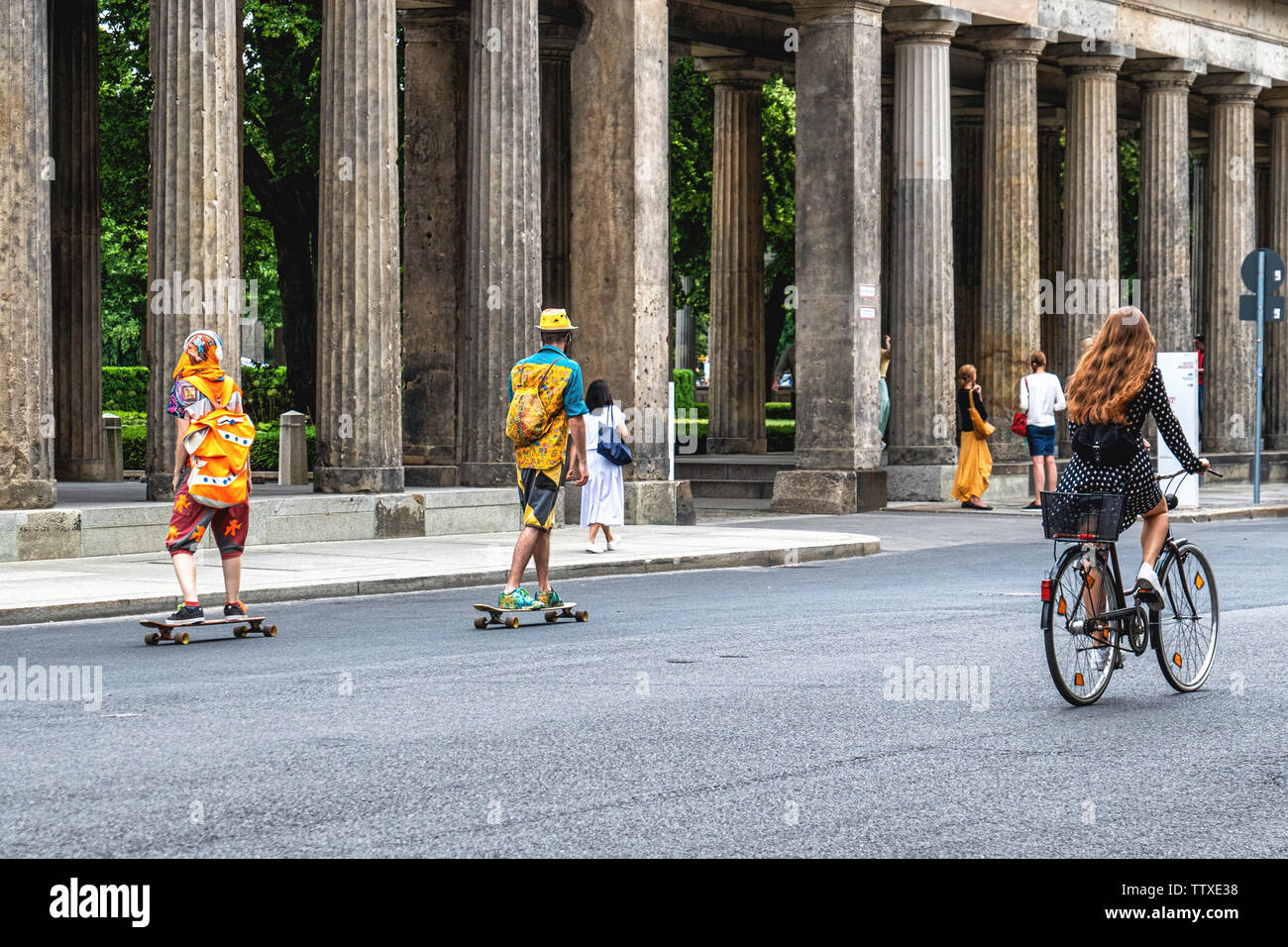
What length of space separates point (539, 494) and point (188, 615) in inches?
97.8

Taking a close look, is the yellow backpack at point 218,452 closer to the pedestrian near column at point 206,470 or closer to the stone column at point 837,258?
the pedestrian near column at point 206,470

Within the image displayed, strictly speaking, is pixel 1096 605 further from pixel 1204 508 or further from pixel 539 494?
pixel 1204 508

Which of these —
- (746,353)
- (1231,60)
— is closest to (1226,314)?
(1231,60)

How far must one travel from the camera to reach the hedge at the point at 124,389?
47.4 m

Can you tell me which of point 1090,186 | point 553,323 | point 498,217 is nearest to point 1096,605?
point 553,323

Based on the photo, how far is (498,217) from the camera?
74.5ft

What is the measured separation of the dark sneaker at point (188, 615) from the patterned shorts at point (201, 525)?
0.35 m

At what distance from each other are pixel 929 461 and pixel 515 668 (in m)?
18.7

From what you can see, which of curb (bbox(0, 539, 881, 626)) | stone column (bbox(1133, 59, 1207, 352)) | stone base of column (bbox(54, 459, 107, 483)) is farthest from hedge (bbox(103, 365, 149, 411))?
curb (bbox(0, 539, 881, 626))

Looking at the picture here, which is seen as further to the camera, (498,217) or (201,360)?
(498,217)

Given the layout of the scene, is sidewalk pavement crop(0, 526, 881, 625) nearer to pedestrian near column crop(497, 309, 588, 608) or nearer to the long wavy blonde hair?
pedestrian near column crop(497, 309, 588, 608)

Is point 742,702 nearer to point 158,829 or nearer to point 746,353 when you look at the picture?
point 158,829

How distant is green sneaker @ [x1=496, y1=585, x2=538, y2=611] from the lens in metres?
13.6

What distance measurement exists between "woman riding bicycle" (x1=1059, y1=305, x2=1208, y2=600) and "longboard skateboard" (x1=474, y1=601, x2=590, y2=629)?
4629 millimetres
